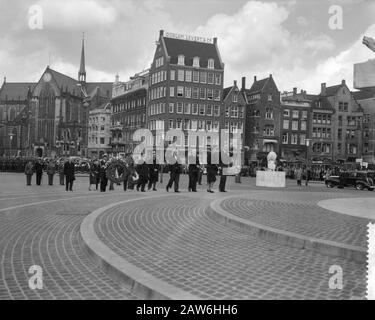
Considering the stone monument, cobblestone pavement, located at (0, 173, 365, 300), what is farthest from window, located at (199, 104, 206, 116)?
cobblestone pavement, located at (0, 173, 365, 300)

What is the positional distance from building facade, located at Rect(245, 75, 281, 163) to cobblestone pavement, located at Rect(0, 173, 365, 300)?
6877 centimetres

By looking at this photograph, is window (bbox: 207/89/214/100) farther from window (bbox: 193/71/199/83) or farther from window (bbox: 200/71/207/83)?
window (bbox: 193/71/199/83)

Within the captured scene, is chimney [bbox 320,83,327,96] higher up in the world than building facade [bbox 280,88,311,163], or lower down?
higher up

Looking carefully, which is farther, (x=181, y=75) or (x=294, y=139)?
(x=294, y=139)

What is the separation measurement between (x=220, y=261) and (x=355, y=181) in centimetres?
3079

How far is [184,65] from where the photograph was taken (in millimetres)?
77750

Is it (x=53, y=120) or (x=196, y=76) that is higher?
(x=196, y=76)

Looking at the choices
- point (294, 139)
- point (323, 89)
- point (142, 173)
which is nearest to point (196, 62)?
point (294, 139)

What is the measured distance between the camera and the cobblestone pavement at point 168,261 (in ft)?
19.0

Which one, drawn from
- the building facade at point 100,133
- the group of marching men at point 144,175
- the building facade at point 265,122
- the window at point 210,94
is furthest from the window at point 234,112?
the group of marching men at point 144,175

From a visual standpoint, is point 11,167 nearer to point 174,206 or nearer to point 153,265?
point 174,206

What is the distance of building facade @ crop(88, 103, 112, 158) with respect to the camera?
10331 cm

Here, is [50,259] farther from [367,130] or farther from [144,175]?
[367,130]

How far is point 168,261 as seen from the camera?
7328mm
